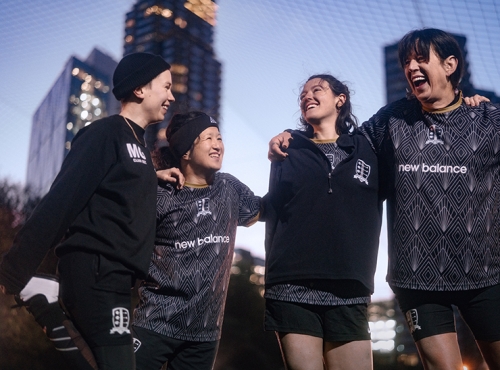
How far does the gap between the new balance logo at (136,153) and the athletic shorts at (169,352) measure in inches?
34.8

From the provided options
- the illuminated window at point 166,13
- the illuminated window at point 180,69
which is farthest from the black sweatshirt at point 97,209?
the illuminated window at point 180,69

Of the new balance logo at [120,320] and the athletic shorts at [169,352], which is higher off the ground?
the new balance logo at [120,320]

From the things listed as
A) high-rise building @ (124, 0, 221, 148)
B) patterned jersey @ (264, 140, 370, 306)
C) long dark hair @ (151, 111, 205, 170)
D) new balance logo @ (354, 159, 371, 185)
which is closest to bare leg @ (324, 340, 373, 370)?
patterned jersey @ (264, 140, 370, 306)

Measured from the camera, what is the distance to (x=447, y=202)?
89.6 inches

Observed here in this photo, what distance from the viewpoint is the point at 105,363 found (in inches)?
75.1

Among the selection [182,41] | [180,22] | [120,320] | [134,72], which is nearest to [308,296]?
[120,320]

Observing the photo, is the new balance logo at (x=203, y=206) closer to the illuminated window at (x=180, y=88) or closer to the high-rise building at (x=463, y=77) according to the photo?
the high-rise building at (x=463, y=77)

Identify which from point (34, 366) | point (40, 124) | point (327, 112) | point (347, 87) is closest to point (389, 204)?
point (327, 112)

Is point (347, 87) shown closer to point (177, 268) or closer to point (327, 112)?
point (327, 112)

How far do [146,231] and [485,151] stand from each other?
150 cm

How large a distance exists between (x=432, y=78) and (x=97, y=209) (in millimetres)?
1589

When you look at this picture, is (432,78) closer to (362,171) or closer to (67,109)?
(362,171)

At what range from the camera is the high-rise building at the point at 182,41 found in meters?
31.5

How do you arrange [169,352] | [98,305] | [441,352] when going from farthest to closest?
[169,352] → [441,352] → [98,305]
